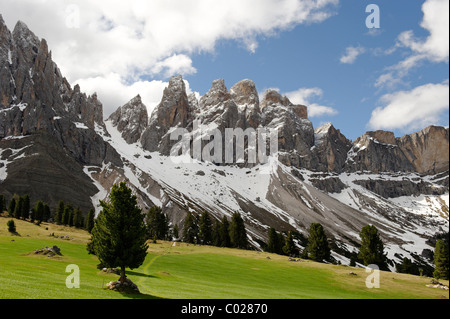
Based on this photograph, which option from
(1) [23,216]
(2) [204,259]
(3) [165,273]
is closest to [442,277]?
(2) [204,259]

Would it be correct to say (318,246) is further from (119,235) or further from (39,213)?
(39,213)

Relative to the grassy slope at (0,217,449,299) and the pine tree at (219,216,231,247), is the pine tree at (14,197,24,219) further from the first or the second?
the pine tree at (219,216,231,247)

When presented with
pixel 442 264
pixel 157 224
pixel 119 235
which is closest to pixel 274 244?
pixel 157 224

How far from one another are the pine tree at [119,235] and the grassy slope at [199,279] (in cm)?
302

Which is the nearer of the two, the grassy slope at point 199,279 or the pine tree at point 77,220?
the grassy slope at point 199,279

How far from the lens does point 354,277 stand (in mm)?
57875

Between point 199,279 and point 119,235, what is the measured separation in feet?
58.0

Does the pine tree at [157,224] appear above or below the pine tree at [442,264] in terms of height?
above

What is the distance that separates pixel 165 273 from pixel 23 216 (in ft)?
312

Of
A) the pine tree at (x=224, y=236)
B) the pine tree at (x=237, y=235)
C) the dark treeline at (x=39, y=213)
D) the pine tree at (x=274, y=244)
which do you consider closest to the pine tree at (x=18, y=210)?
the dark treeline at (x=39, y=213)

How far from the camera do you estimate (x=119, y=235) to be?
33.8m

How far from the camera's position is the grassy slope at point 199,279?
1096 inches

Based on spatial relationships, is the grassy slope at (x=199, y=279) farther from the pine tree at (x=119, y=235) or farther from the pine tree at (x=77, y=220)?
the pine tree at (x=77, y=220)
